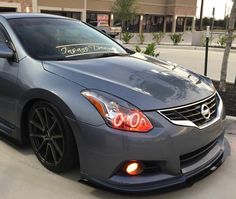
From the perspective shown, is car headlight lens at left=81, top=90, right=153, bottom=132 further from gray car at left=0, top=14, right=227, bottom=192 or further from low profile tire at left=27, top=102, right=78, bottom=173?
low profile tire at left=27, top=102, right=78, bottom=173

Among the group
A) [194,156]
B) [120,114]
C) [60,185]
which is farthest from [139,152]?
[60,185]

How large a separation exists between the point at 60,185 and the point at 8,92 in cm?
110

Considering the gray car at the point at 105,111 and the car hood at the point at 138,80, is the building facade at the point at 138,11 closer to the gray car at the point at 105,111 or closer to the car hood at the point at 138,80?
the gray car at the point at 105,111

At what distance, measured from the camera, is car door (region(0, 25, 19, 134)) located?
3.80 m

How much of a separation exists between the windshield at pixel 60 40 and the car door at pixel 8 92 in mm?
208

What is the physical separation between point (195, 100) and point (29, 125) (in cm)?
158

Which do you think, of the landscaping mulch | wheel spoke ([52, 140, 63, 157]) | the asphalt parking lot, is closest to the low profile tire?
wheel spoke ([52, 140, 63, 157])

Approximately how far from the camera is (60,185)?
11.2 feet

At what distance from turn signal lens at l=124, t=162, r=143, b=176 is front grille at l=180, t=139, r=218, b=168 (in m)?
0.36

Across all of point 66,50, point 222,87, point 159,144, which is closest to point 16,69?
point 66,50

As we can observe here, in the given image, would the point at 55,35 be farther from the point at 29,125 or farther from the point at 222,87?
the point at 222,87

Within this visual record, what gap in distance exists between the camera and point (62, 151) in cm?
334

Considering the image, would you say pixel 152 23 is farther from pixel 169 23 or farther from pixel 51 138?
pixel 51 138

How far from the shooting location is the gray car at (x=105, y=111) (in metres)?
2.97
